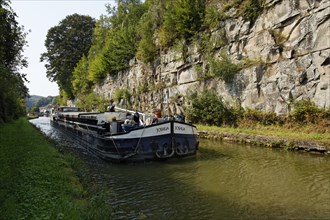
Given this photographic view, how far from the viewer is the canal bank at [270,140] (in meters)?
15.2

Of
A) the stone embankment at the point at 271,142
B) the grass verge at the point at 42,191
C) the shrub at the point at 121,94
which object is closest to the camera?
the grass verge at the point at 42,191

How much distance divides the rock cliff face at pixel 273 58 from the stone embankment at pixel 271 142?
3.17 metres

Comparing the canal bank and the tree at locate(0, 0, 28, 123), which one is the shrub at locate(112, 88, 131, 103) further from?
the canal bank

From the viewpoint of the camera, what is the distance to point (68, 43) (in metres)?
75.1

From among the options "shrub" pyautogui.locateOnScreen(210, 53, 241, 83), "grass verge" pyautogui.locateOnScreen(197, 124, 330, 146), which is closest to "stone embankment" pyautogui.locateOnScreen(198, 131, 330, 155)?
"grass verge" pyautogui.locateOnScreen(197, 124, 330, 146)

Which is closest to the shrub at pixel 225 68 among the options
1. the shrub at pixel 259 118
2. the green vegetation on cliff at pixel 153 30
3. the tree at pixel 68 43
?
the green vegetation on cliff at pixel 153 30

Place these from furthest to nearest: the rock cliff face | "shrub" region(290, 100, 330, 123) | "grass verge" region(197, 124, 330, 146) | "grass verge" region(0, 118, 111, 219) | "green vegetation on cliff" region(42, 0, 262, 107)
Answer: "green vegetation on cliff" region(42, 0, 262, 107), the rock cliff face, "shrub" region(290, 100, 330, 123), "grass verge" region(197, 124, 330, 146), "grass verge" region(0, 118, 111, 219)

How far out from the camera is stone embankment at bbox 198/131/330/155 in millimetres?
15208

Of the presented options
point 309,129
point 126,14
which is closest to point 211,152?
point 309,129

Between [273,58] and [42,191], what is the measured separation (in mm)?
18363

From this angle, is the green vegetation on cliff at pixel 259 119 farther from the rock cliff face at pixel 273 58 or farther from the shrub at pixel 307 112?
the rock cliff face at pixel 273 58

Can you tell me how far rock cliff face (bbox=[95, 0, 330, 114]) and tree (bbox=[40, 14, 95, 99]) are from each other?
49.5 metres

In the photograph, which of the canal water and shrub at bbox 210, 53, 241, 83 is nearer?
the canal water

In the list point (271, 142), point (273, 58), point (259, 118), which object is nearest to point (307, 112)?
point (271, 142)
